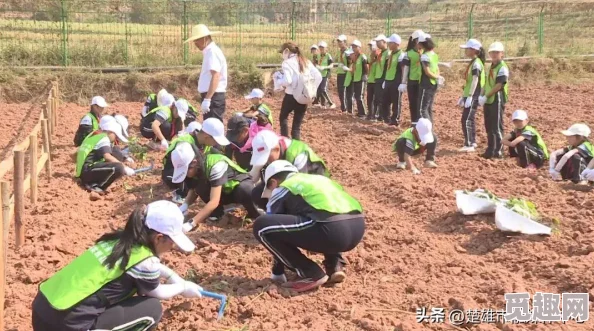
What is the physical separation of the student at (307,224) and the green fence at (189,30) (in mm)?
13398

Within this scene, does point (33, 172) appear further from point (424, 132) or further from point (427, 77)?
point (427, 77)

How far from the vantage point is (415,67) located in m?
10.7

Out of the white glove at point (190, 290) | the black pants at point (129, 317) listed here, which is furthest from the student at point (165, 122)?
the black pants at point (129, 317)

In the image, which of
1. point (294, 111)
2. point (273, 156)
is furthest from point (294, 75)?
point (273, 156)

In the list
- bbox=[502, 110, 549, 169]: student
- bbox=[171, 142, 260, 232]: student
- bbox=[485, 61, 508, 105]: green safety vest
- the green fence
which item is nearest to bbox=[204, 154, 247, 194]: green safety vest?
bbox=[171, 142, 260, 232]: student

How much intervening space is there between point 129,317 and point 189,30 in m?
15.9

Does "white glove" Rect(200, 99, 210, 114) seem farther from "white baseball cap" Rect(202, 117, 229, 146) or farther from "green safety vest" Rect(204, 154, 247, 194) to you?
"green safety vest" Rect(204, 154, 247, 194)

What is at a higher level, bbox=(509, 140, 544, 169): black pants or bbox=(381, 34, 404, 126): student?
bbox=(381, 34, 404, 126): student

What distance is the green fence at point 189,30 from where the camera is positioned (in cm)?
1706

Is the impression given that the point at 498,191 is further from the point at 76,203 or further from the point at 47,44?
the point at 47,44

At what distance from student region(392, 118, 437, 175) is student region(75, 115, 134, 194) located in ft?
11.5

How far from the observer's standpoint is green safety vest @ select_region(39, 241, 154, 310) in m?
3.35

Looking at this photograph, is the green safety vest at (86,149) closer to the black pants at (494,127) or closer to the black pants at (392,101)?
the black pants at (494,127)

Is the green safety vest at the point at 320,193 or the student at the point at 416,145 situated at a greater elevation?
the green safety vest at the point at 320,193
